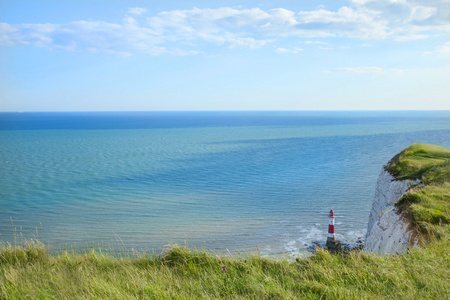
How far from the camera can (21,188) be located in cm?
2705

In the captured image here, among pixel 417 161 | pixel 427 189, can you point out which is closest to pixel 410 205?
pixel 427 189

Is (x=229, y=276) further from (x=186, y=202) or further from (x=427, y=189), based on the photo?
(x=186, y=202)

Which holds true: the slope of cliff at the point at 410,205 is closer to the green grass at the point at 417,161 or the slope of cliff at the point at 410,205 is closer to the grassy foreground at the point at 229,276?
the green grass at the point at 417,161

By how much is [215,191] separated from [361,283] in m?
20.9

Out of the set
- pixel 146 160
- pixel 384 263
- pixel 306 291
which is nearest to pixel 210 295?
pixel 306 291

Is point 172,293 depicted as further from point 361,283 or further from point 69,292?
point 361,283

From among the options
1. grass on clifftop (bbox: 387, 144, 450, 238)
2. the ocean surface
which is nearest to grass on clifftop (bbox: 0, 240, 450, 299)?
grass on clifftop (bbox: 387, 144, 450, 238)

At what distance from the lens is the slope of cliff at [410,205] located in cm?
798

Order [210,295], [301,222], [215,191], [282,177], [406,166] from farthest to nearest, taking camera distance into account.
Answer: [282,177] < [215,191] < [301,222] < [406,166] < [210,295]

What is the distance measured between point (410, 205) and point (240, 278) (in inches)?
246

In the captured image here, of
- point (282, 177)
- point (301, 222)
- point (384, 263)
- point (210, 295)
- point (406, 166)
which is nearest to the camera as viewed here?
point (210, 295)

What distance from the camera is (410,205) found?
9.40m

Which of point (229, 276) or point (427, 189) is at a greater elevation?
point (427, 189)

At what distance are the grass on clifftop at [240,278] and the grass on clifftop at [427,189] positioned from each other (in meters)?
1.69
